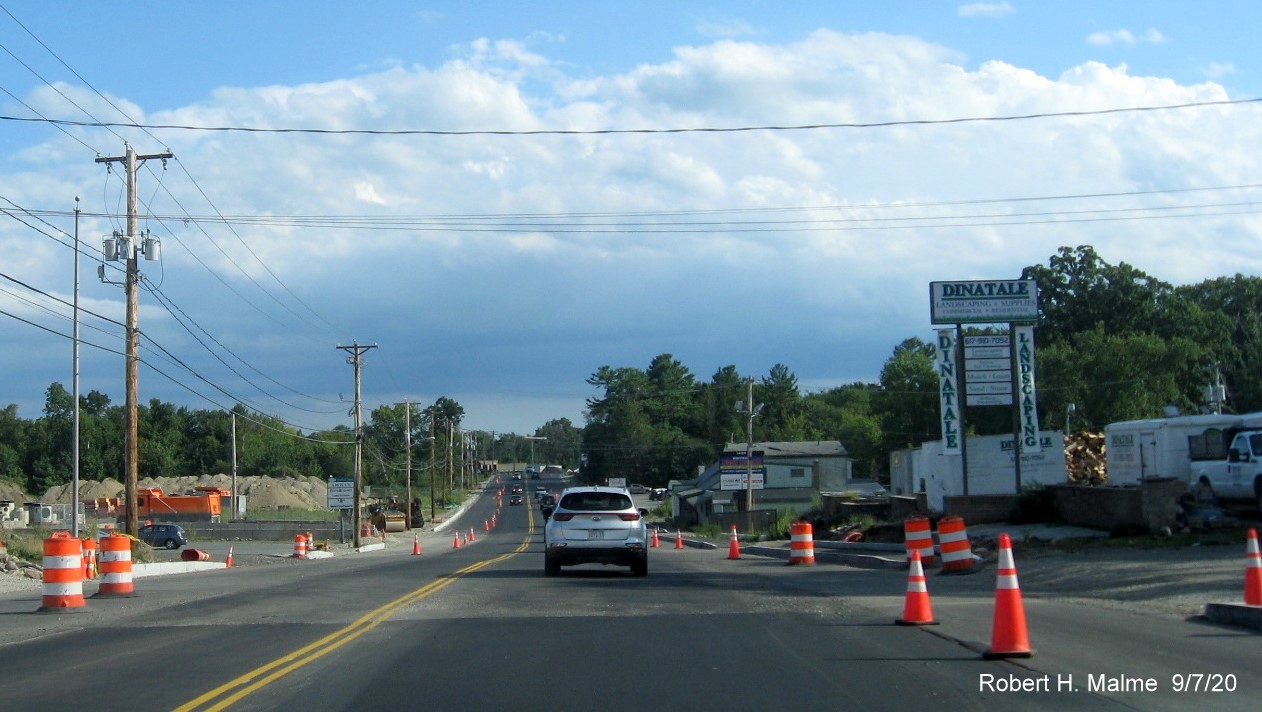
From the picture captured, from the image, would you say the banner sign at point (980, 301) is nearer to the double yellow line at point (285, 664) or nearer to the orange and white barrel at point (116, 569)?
the double yellow line at point (285, 664)

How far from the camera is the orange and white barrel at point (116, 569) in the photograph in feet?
60.6

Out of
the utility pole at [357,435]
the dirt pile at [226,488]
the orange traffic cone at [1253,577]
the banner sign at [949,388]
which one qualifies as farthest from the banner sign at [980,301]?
the dirt pile at [226,488]

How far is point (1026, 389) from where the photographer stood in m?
30.8

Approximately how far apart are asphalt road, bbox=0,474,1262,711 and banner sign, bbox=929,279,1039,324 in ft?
41.5

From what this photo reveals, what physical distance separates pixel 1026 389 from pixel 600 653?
22.7m

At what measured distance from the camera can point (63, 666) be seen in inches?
423

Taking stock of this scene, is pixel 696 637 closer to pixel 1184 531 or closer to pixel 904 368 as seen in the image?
pixel 1184 531

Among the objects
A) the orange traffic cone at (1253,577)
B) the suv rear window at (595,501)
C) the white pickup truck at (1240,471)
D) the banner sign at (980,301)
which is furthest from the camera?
the banner sign at (980,301)

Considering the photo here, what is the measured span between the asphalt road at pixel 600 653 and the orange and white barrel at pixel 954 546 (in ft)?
2.99

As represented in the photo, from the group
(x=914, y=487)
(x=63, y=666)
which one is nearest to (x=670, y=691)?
(x=63, y=666)

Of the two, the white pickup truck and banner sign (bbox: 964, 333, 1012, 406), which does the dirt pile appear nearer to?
banner sign (bbox: 964, 333, 1012, 406)

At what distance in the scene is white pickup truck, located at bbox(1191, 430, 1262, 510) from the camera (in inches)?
1016

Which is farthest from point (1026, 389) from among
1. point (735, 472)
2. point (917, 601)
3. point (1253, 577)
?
point (735, 472)

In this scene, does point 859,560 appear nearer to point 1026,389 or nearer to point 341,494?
point 1026,389
